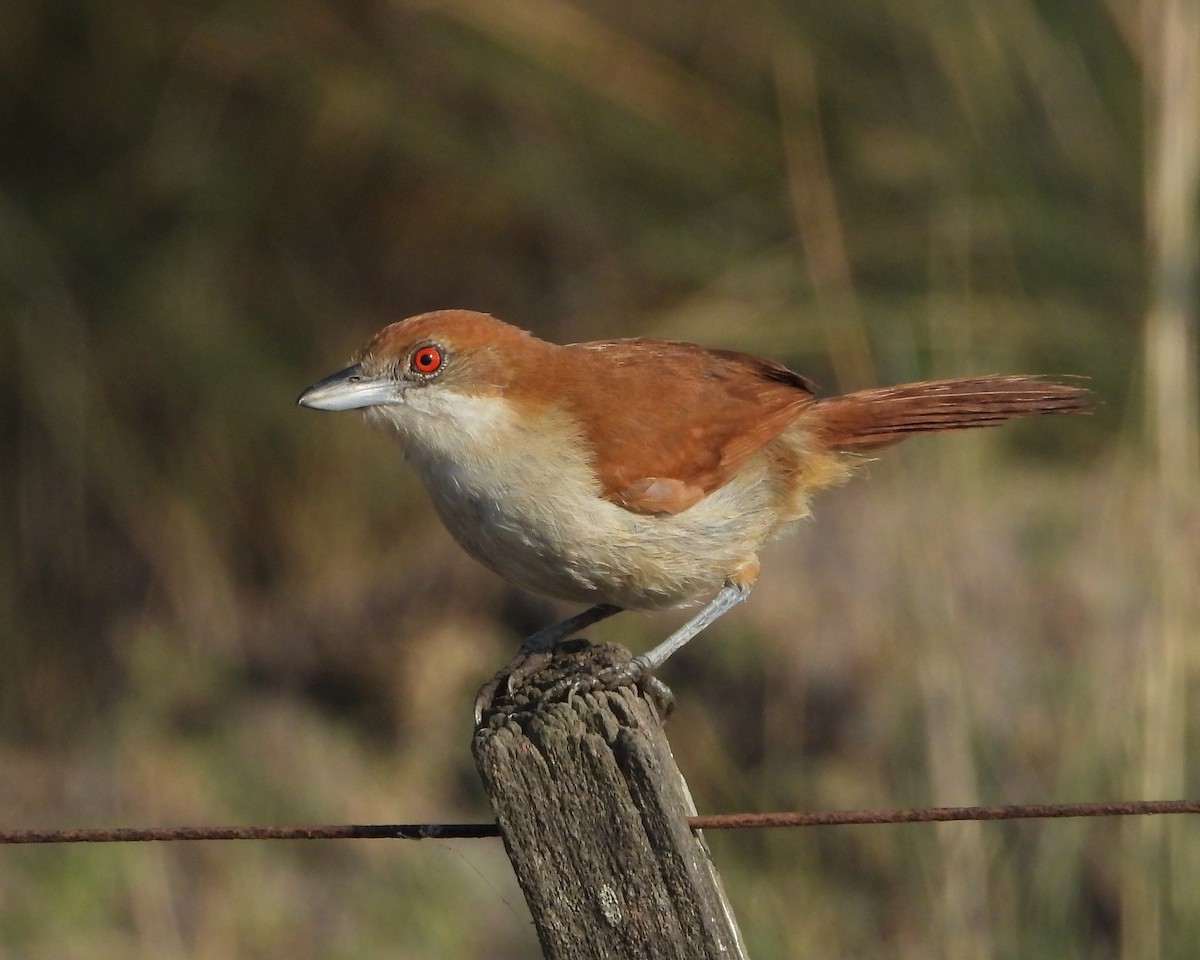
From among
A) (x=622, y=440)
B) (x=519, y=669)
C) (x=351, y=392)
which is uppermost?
(x=351, y=392)

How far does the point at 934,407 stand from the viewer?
12.6ft

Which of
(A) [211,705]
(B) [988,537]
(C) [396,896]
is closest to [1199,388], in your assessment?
(B) [988,537]

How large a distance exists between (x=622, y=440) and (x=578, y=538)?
11.2 inches

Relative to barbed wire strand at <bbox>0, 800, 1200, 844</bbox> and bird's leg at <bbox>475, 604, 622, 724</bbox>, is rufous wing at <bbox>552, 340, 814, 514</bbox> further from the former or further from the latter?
barbed wire strand at <bbox>0, 800, 1200, 844</bbox>

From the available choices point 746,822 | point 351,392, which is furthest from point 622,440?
point 746,822

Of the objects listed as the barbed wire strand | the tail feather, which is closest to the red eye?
the tail feather

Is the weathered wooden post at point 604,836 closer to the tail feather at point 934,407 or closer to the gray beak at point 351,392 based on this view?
the gray beak at point 351,392

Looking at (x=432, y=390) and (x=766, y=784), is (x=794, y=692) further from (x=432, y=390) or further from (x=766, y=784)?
(x=432, y=390)

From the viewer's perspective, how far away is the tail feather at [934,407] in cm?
365

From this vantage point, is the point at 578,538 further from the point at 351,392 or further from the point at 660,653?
the point at 351,392

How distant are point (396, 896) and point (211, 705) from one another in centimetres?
164

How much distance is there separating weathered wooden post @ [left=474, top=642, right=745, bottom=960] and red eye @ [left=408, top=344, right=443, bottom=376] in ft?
5.04

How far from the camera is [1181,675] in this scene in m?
4.17

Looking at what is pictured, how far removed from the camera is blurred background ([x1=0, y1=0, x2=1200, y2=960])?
467cm
